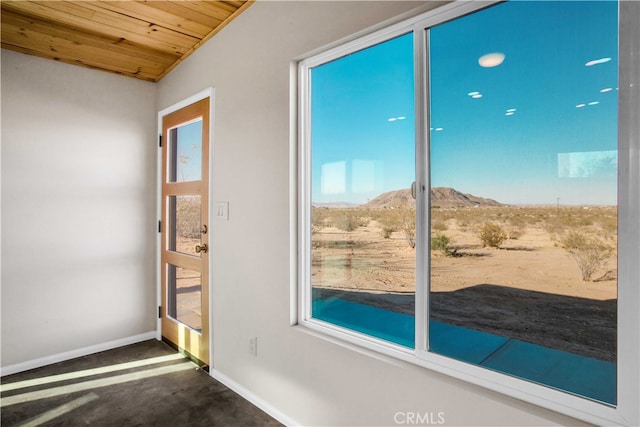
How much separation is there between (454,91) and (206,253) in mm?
2122

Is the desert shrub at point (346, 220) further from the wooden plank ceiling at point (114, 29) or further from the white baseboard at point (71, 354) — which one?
the white baseboard at point (71, 354)

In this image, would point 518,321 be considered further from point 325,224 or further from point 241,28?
point 241,28

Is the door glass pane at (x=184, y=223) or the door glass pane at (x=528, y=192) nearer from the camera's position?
the door glass pane at (x=528, y=192)

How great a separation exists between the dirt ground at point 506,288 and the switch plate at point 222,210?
1099 millimetres

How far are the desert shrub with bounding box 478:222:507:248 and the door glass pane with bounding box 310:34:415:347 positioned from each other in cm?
30

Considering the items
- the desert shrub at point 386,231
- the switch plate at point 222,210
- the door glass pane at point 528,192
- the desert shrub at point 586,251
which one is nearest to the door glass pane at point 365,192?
the desert shrub at point 386,231

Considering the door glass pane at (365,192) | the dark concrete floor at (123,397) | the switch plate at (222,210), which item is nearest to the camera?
the door glass pane at (365,192)

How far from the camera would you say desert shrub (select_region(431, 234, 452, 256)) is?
148 cm

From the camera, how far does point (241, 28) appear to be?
2.35m

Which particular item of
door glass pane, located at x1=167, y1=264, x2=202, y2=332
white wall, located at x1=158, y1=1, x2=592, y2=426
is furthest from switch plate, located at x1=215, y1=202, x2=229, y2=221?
door glass pane, located at x1=167, y1=264, x2=202, y2=332

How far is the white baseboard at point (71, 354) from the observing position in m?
2.69

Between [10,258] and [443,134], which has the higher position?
[443,134]

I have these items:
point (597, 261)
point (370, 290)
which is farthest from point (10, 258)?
point (597, 261)

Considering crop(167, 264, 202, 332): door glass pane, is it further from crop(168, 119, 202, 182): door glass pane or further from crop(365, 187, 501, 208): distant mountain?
crop(365, 187, 501, 208): distant mountain
